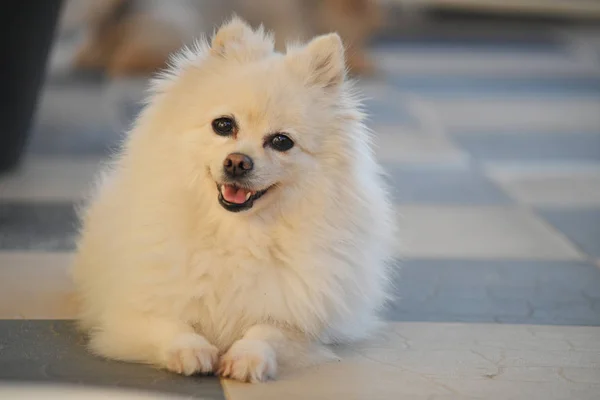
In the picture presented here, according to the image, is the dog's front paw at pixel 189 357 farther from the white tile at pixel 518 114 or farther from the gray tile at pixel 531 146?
the white tile at pixel 518 114

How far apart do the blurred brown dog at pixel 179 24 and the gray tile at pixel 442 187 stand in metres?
2.30

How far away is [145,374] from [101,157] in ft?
9.73

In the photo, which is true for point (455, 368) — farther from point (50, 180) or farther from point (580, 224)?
point (50, 180)

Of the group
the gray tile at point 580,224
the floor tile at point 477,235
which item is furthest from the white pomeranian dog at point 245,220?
the gray tile at point 580,224

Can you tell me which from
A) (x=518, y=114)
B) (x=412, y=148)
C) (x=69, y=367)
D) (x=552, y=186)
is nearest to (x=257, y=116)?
(x=69, y=367)

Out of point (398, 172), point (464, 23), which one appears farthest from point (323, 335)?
point (464, 23)

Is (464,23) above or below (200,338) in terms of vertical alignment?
above

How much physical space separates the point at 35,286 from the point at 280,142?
116 cm

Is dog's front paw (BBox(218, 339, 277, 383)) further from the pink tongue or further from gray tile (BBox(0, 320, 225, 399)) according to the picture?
the pink tongue

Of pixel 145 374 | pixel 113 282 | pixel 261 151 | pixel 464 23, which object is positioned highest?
pixel 464 23

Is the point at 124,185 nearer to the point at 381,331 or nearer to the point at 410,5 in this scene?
the point at 381,331

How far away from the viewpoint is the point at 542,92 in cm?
775

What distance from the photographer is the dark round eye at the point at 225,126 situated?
2762mm

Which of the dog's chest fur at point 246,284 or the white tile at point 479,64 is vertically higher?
the white tile at point 479,64
